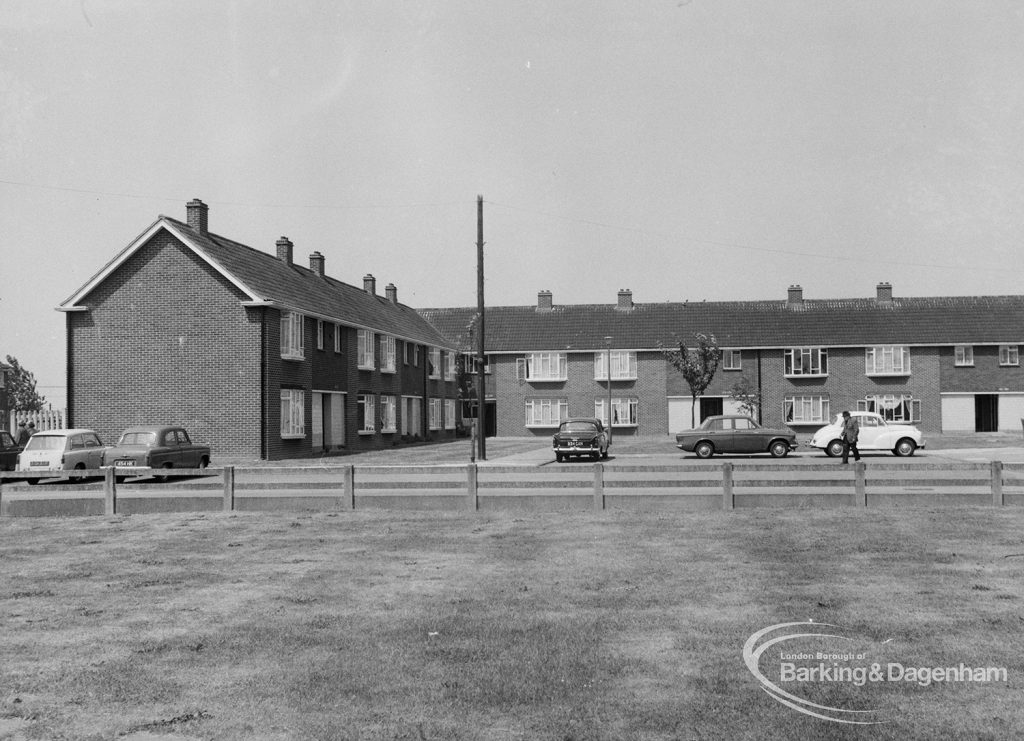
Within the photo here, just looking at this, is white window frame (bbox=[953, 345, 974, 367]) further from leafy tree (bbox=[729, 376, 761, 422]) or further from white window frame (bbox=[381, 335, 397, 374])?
white window frame (bbox=[381, 335, 397, 374])

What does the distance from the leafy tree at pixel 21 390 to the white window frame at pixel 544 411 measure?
3964 cm

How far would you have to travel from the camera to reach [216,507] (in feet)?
62.7

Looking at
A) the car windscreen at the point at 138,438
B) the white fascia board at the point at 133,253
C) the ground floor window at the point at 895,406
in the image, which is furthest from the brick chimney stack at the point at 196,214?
the ground floor window at the point at 895,406

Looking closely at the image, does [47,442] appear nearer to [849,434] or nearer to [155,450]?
[155,450]

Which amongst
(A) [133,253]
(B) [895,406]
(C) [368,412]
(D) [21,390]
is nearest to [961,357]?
(B) [895,406]

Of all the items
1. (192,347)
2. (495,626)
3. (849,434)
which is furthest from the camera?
(192,347)

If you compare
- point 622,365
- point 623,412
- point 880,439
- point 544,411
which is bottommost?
point 880,439

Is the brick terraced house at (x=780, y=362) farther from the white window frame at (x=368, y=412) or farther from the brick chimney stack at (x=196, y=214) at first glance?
the brick chimney stack at (x=196, y=214)

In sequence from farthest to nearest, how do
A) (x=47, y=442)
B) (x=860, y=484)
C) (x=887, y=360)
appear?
1. (x=887, y=360)
2. (x=47, y=442)
3. (x=860, y=484)

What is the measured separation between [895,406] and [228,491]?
50528mm

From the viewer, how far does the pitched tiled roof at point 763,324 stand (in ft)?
203

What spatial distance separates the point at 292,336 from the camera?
3853cm

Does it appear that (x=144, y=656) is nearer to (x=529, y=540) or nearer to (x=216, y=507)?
(x=529, y=540)

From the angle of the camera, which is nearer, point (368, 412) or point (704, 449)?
point (704, 449)
